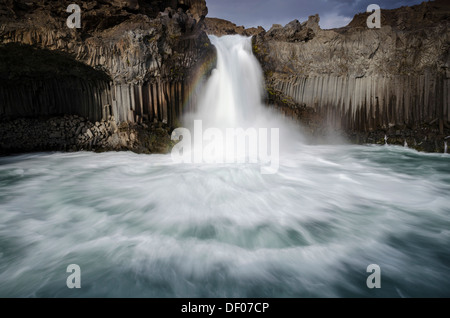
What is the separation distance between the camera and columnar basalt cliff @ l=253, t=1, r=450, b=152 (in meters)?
7.41

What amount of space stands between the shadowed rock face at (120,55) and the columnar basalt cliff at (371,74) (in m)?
3.17

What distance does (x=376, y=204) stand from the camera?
3852 mm

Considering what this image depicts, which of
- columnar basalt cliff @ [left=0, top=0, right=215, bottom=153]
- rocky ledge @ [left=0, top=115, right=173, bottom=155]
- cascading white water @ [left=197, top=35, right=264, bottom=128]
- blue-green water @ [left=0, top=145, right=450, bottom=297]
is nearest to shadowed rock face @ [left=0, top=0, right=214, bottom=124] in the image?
columnar basalt cliff @ [left=0, top=0, right=215, bottom=153]

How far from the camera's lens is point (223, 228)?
3139 millimetres

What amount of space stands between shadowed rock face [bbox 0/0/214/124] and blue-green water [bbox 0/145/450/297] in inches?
100

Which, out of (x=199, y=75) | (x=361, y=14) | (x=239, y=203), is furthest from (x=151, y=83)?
(x=361, y=14)

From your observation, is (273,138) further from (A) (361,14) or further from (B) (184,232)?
(A) (361,14)

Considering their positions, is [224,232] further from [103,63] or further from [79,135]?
[79,135]

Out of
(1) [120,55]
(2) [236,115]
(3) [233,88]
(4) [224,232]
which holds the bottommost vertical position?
(4) [224,232]

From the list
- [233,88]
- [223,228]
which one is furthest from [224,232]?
[233,88]

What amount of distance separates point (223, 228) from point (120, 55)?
5.93 m

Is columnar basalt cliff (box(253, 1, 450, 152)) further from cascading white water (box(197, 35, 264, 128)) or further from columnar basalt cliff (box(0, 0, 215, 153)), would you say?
columnar basalt cliff (box(0, 0, 215, 153))

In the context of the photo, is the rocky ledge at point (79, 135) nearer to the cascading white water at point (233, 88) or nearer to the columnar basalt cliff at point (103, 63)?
the columnar basalt cliff at point (103, 63)
